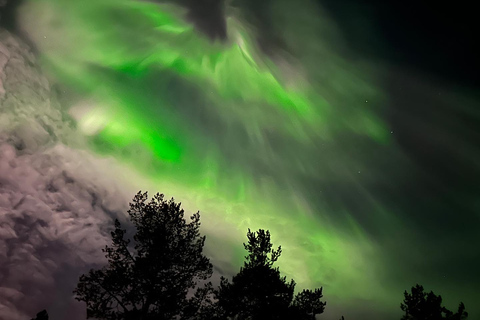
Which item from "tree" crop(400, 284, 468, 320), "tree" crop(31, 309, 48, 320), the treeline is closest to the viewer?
the treeline

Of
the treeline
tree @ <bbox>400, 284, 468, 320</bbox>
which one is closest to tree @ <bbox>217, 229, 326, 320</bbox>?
the treeline

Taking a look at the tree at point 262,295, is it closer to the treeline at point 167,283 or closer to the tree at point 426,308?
the treeline at point 167,283

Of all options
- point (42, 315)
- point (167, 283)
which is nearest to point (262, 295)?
point (167, 283)

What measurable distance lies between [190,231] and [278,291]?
32.1ft

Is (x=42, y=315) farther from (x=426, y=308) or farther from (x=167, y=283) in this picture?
(x=426, y=308)

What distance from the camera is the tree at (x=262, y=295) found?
19.7 meters

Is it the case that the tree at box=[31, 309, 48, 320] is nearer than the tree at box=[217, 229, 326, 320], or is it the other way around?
the tree at box=[217, 229, 326, 320]

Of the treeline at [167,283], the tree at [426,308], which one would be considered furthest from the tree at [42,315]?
the tree at [426,308]

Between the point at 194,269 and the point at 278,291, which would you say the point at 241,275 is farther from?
the point at 194,269

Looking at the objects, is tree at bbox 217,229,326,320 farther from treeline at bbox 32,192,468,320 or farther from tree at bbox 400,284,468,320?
tree at bbox 400,284,468,320

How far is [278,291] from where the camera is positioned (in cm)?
2044

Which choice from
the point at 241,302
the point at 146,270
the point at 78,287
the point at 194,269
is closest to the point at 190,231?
the point at 194,269

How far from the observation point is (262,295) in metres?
20.0

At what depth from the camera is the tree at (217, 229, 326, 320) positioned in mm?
19719
